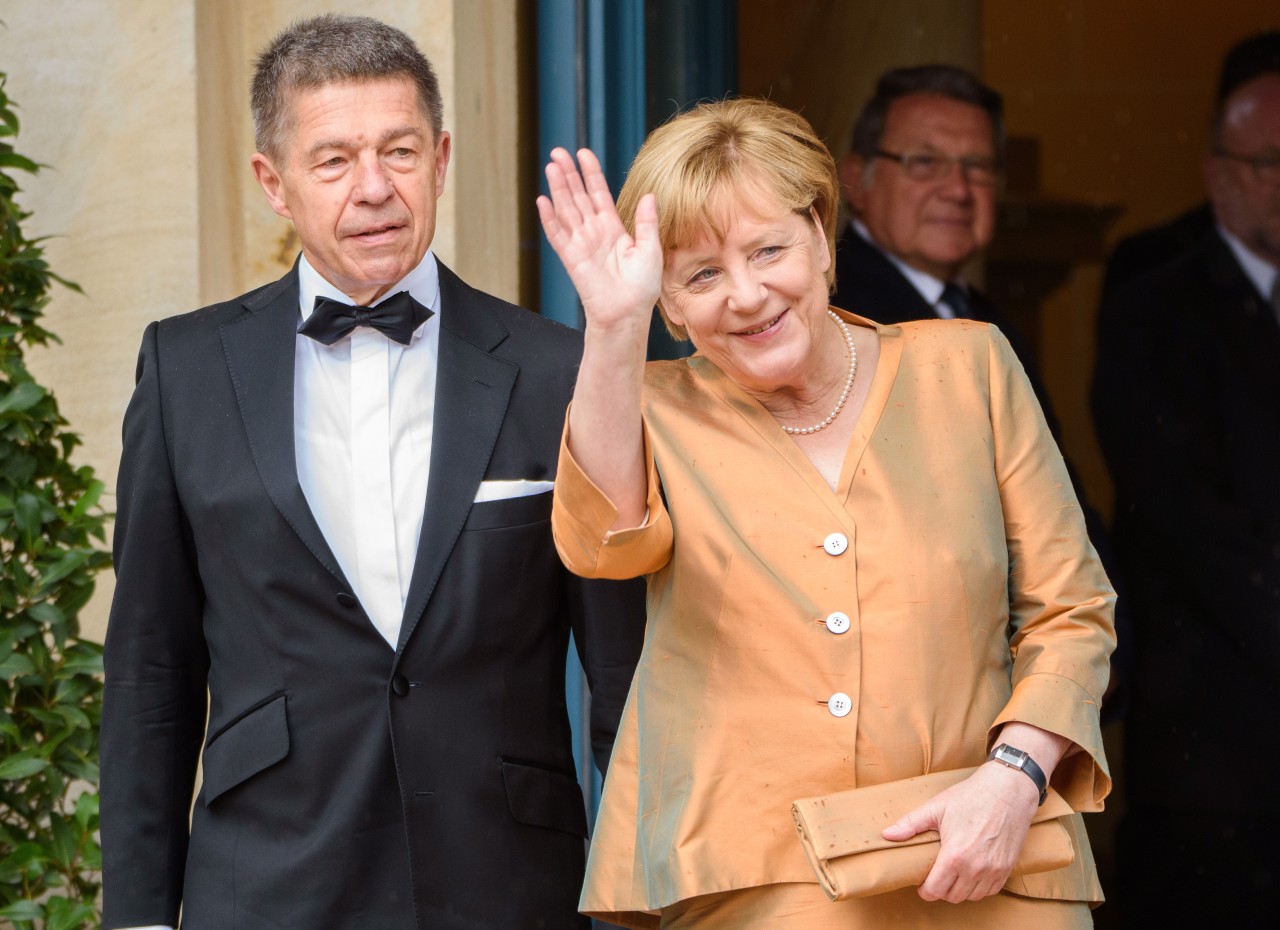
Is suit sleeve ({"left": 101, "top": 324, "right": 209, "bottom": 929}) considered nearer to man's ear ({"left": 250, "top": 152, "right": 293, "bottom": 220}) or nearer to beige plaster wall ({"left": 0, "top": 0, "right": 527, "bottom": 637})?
man's ear ({"left": 250, "top": 152, "right": 293, "bottom": 220})

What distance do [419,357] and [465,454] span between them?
192mm

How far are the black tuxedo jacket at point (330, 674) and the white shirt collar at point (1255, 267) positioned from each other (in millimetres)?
2335

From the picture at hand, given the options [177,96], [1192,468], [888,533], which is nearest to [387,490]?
[888,533]

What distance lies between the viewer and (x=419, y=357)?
235 centimetres

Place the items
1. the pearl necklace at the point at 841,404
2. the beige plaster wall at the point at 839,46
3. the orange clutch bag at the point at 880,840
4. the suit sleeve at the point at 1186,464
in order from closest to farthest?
the orange clutch bag at the point at 880,840
the pearl necklace at the point at 841,404
the suit sleeve at the point at 1186,464
the beige plaster wall at the point at 839,46

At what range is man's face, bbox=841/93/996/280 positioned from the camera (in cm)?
391

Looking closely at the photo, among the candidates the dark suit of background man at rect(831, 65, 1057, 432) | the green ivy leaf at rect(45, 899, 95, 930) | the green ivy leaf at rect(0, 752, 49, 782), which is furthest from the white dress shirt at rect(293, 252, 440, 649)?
the dark suit of background man at rect(831, 65, 1057, 432)

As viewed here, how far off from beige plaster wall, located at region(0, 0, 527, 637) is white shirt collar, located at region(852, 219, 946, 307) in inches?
36.8

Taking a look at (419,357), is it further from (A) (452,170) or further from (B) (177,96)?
(B) (177,96)

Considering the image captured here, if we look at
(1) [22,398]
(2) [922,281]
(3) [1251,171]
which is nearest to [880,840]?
(1) [22,398]

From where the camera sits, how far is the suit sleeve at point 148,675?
226 centimetres

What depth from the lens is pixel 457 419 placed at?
89.0 inches

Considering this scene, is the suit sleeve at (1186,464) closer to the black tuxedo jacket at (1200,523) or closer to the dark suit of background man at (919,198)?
the black tuxedo jacket at (1200,523)

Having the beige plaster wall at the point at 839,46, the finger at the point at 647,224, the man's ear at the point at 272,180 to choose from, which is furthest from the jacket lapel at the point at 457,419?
the beige plaster wall at the point at 839,46
